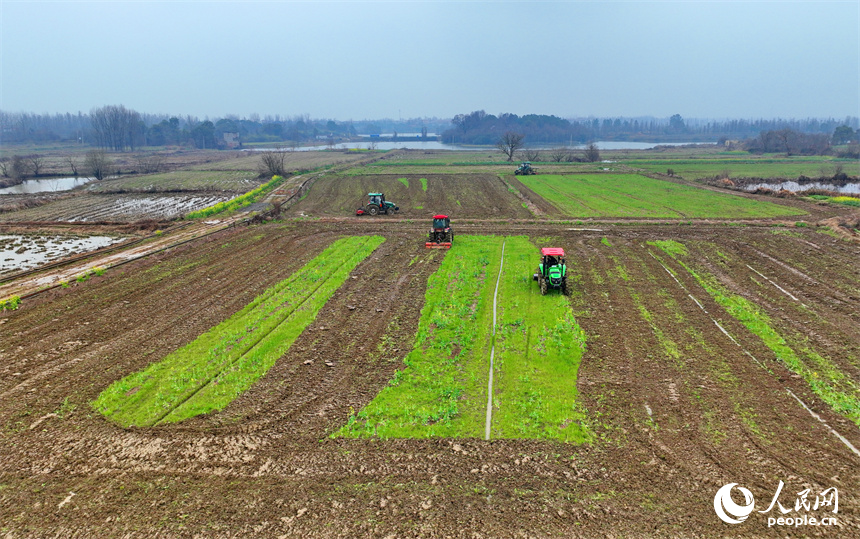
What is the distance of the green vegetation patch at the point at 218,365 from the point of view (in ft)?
36.6

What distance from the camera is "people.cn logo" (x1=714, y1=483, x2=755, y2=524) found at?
7.92 meters

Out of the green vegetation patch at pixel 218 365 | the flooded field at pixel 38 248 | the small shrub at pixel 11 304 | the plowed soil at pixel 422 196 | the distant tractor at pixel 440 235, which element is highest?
the plowed soil at pixel 422 196

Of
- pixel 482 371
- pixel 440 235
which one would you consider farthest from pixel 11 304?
pixel 440 235

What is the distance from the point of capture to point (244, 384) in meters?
12.1

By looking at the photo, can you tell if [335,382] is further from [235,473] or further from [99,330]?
[99,330]

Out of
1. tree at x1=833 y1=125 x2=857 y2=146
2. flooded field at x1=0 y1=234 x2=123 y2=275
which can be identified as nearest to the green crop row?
flooded field at x1=0 y1=234 x2=123 y2=275

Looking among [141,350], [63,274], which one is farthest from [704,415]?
[63,274]

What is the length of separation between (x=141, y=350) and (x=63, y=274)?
1090cm

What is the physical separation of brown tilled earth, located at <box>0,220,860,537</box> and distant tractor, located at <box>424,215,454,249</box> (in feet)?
25.9

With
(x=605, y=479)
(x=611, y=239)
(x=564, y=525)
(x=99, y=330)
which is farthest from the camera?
(x=611, y=239)

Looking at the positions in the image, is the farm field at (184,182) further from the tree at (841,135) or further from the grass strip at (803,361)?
the tree at (841,135)

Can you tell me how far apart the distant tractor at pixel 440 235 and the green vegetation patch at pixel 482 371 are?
5.96 metres

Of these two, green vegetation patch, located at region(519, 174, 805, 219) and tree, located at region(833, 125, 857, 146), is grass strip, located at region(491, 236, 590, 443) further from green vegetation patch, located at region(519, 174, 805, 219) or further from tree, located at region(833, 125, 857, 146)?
tree, located at region(833, 125, 857, 146)

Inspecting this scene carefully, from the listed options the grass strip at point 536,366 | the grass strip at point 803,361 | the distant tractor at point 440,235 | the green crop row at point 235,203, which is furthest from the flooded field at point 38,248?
the grass strip at point 803,361
